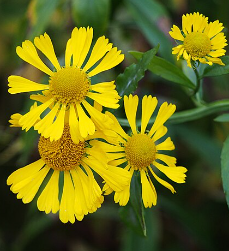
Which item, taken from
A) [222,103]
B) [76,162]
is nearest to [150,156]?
[76,162]

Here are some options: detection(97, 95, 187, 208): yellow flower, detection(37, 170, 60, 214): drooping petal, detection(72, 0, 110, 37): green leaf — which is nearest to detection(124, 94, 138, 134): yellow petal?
detection(97, 95, 187, 208): yellow flower

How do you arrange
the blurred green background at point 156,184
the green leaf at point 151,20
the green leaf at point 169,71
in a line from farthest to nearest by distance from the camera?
the blurred green background at point 156,184
the green leaf at point 151,20
the green leaf at point 169,71

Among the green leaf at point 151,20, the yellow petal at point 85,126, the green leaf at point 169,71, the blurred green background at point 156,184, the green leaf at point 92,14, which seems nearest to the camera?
the yellow petal at point 85,126

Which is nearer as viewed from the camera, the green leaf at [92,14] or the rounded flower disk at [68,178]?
the rounded flower disk at [68,178]

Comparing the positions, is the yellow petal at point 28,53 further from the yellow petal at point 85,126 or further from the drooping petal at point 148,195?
the drooping petal at point 148,195

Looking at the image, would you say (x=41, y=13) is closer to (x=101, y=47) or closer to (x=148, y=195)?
(x=101, y=47)

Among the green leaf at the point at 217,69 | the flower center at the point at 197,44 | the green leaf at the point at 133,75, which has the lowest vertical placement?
the green leaf at the point at 133,75

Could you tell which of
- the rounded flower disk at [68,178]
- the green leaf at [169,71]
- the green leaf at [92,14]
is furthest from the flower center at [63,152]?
the green leaf at [92,14]
